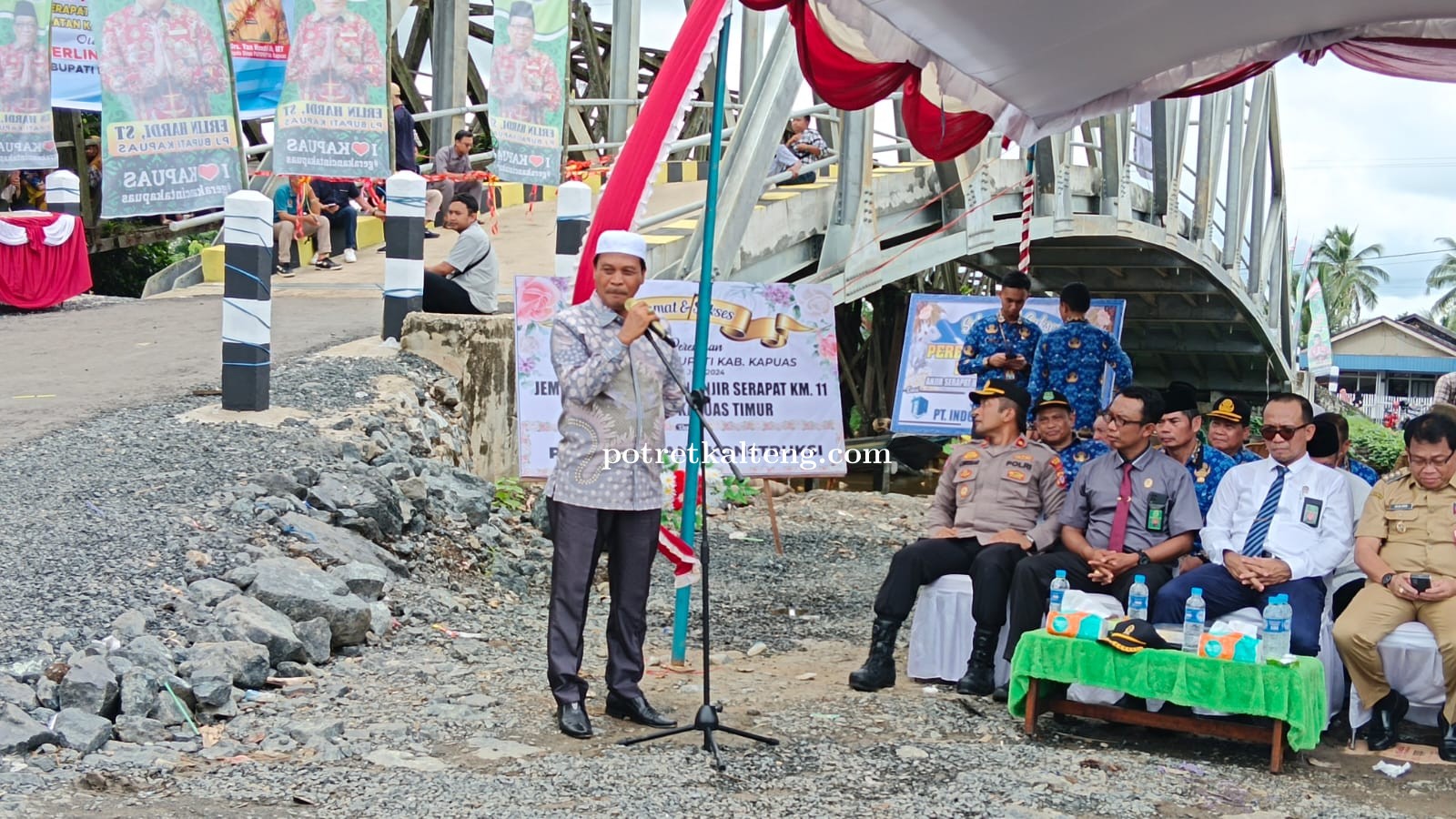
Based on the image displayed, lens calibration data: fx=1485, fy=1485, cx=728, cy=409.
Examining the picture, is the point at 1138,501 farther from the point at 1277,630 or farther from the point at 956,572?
the point at 1277,630

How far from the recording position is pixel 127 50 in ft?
37.8

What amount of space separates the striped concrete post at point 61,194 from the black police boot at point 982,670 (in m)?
11.2

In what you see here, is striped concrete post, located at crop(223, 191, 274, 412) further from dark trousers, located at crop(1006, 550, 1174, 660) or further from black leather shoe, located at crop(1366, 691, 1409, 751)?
black leather shoe, located at crop(1366, 691, 1409, 751)

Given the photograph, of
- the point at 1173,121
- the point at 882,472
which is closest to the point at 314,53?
the point at 882,472

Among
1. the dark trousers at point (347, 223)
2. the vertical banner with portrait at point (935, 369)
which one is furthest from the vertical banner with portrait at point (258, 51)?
the vertical banner with portrait at point (935, 369)

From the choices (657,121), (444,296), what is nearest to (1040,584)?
(657,121)

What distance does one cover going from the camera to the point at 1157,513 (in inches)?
245

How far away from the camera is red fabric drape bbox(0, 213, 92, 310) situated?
13.0m

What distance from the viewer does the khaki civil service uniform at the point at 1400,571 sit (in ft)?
18.1

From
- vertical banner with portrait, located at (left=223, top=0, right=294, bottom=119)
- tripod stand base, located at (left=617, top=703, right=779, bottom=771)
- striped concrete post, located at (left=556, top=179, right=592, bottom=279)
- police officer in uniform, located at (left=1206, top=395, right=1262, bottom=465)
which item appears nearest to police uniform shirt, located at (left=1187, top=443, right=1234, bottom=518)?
police officer in uniform, located at (left=1206, top=395, right=1262, bottom=465)

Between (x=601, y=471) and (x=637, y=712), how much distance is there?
2.85 ft

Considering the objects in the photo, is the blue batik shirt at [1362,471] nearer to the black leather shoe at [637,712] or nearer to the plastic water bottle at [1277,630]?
the plastic water bottle at [1277,630]

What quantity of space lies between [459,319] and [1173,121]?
49.9 feet

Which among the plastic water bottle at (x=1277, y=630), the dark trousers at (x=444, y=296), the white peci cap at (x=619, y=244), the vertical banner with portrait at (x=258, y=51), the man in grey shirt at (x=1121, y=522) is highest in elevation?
the vertical banner with portrait at (x=258, y=51)
